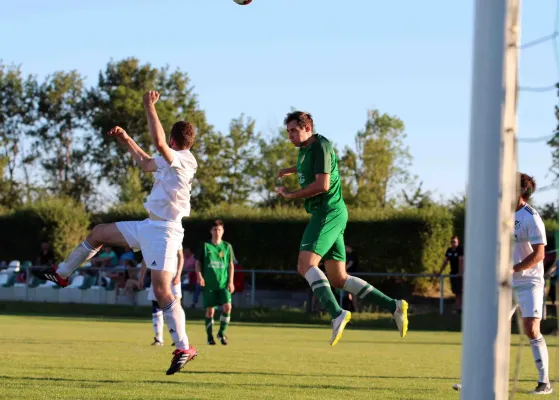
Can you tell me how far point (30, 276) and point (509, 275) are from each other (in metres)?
28.5

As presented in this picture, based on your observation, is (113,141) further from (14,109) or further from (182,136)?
(182,136)

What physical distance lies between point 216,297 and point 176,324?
7.87 m

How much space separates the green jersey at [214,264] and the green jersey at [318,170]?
7.36 m

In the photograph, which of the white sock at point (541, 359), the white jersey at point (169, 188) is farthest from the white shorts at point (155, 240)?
the white sock at point (541, 359)

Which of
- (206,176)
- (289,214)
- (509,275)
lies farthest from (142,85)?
(509,275)

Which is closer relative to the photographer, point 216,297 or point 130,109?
point 216,297

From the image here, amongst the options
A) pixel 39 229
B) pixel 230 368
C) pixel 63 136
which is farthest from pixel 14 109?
pixel 230 368

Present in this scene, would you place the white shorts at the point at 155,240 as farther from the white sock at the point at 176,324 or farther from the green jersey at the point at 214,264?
the green jersey at the point at 214,264

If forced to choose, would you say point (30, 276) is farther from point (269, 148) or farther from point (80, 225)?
point (269, 148)

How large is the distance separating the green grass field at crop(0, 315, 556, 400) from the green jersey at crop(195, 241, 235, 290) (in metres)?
1.08

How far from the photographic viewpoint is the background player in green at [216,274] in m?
16.7

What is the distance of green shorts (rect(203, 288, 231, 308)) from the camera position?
16781mm

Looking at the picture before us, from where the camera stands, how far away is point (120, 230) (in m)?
9.14

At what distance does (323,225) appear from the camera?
30.6 ft
